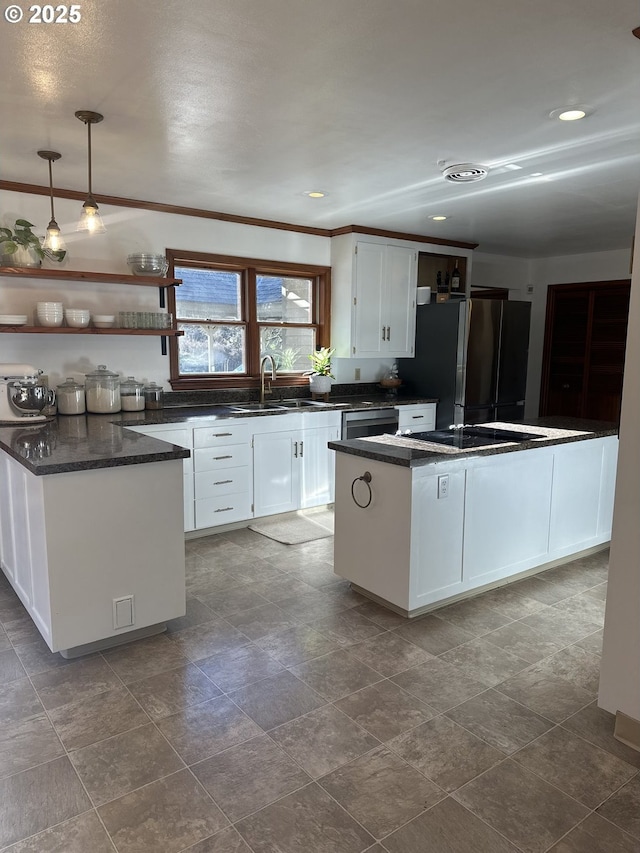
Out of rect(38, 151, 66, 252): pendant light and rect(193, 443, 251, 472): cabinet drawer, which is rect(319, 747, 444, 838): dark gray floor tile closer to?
rect(193, 443, 251, 472): cabinet drawer

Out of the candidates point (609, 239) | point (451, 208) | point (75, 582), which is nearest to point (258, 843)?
point (75, 582)

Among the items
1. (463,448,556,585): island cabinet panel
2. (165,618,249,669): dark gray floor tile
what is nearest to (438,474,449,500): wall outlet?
(463,448,556,585): island cabinet panel

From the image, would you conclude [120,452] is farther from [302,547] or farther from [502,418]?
[502,418]

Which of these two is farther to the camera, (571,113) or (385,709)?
(571,113)

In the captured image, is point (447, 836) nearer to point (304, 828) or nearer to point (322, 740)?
point (304, 828)

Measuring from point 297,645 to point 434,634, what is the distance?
0.66 m

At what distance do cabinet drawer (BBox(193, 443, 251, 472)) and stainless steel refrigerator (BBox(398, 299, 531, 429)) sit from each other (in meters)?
2.14

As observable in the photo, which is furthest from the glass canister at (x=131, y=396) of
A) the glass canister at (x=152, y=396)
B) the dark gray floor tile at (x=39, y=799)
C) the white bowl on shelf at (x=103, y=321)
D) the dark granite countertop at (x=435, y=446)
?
the dark gray floor tile at (x=39, y=799)

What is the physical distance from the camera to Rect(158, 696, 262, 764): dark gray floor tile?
2057 millimetres

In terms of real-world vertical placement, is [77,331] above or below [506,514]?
above

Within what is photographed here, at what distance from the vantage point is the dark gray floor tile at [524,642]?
2709mm

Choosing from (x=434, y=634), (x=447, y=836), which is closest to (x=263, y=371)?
(x=434, y=634)

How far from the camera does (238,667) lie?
2576 mm

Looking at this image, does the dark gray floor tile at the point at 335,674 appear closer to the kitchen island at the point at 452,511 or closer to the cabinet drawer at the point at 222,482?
the kitchen island at the point at 452,511
